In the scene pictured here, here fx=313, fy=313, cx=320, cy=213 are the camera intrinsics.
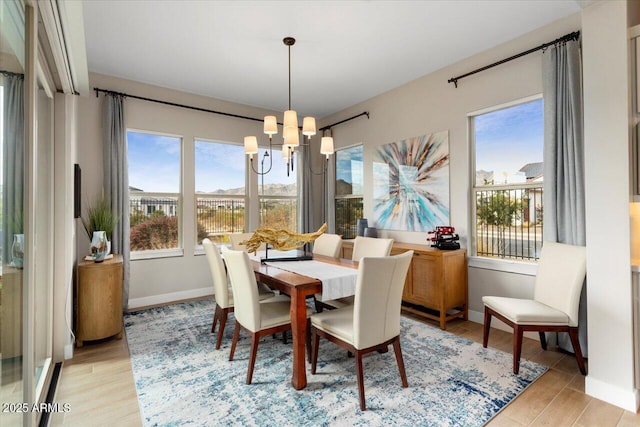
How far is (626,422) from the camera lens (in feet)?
6.06

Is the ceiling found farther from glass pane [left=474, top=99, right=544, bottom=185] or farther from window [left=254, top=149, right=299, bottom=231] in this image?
window [left=254, top=149, right=299, bottom=231]

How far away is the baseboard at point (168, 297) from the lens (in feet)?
13.3

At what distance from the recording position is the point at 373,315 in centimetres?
203

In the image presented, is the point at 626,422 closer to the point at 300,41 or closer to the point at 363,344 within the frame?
the point at 363,344

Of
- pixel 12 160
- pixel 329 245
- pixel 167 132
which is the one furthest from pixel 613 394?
pixel 167 132

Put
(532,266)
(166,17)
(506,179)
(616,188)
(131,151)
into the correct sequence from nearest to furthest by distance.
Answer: (616,188), (166,17), (532,266), (506,179), (131,151)

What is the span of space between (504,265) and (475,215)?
63 centimetres

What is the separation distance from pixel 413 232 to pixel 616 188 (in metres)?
2.27

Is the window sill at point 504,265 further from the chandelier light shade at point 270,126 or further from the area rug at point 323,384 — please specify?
the chandelier light shade at point 270,126

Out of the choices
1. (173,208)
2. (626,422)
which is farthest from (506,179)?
(173,208)

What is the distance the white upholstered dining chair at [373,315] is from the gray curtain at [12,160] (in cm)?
170

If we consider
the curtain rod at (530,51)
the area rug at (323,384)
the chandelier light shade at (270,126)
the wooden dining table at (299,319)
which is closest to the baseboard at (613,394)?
the area rug at (323,384)

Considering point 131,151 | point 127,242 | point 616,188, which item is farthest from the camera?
point 131,151

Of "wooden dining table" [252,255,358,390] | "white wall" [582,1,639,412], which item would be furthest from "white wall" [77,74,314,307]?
"white wall" [582,1,639,412]
